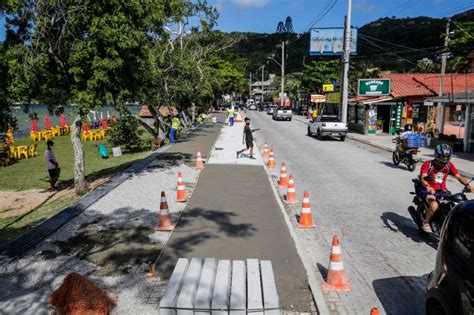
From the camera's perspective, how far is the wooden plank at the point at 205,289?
11.0ft

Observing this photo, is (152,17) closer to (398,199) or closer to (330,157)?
(398,199)

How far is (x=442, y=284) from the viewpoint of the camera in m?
4.02

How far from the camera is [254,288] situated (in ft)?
12.0

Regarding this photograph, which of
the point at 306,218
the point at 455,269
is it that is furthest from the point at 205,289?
the point at 306,218

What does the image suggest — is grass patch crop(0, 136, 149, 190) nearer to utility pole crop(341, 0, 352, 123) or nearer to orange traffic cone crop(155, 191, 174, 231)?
orange traffic cone crop(155, 191, 174, 231)

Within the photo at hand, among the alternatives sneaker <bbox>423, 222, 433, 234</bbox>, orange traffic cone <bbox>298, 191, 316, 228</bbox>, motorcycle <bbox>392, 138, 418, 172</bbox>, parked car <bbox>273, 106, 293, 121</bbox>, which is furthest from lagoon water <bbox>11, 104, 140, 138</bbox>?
parked car <bbox>273, 106, 293, 121</bbox>

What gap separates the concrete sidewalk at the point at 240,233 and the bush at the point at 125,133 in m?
13.7

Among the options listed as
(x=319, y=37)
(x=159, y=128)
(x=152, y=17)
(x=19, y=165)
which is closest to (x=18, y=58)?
(x=152, y=17)

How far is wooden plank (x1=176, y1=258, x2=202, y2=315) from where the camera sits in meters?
3.38

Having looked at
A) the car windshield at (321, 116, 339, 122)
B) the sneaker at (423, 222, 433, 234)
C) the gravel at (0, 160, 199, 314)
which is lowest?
the gravel at (0, 160, 199, 314)

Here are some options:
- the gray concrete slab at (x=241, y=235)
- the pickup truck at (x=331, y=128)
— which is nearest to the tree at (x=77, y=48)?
the gray concrete slab at (x=241, y=235)

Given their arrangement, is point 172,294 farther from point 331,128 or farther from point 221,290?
point 331,128

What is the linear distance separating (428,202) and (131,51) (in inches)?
356

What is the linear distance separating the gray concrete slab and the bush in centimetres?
1450
